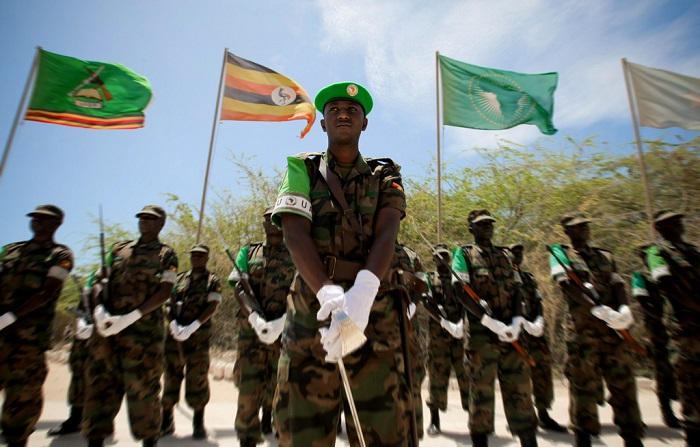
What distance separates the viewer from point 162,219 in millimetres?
4840

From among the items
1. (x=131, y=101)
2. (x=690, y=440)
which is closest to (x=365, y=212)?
(x=690, y=440)

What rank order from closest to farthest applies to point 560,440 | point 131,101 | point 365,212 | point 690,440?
point 365,212 → point 690,440 → point 560,440 → point 131,101

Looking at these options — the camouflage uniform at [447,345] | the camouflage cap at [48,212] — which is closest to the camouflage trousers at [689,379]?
the camouflage uniform at [447,345]

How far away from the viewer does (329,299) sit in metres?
1.84

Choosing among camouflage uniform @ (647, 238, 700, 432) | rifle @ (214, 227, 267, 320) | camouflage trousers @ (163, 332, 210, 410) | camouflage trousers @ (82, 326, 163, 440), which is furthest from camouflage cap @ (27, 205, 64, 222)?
camouflage uniform @ (647, 238, 700, 432)

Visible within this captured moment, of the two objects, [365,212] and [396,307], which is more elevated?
[365,212]

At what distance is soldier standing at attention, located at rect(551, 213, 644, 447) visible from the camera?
14.3 feet

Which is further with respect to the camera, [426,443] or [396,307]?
[426,443]

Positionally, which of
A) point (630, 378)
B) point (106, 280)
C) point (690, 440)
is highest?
point (106, 280)

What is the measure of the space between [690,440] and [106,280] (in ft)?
21.4

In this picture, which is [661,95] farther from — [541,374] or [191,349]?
[191,349]

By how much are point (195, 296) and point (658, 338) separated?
726 centimetres

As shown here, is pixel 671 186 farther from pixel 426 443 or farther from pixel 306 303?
pixel 306 303

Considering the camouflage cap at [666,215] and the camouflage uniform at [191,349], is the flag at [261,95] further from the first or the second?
the camouflage cap at [666,215]
